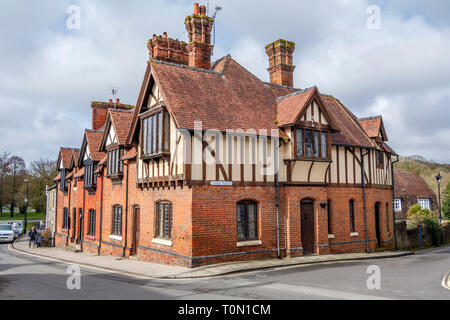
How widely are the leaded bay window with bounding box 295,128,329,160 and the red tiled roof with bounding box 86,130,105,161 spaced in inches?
536

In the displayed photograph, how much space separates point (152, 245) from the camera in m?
15.8

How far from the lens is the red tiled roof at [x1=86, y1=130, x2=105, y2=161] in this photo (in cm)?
2321

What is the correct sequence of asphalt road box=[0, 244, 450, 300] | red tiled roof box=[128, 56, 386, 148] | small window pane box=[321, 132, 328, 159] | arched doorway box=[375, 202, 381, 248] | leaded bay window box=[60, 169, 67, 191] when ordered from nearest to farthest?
asphalt road box=[0, 244, 450, 300] → red tiled roof box=[128, 56, 386, 148] → small window pane box=[321, 132, 328, 159] → arched doorway box=[375, 202, 381, 248] → leaded bay window box=[60, 169, 67, 191]

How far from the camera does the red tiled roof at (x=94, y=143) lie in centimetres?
2321

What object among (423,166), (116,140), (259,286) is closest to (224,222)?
(259,286)

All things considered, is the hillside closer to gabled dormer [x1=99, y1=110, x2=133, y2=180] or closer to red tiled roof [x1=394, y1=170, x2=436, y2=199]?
red tiled roof [x1=394, y1=170, x2=436, y2=199]

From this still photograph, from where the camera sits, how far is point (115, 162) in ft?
65.3

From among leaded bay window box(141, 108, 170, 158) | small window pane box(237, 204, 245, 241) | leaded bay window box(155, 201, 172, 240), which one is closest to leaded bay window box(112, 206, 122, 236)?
leaded bay window box(155, 201, 172, 240)

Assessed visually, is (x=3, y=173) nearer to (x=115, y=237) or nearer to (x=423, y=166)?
(x=115, y=237)

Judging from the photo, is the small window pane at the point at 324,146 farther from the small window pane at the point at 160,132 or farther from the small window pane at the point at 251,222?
the small window pane at the point at 160,132

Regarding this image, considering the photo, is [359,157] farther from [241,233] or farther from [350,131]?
[241,233]

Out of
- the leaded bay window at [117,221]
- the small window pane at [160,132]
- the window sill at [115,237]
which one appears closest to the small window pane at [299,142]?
the small window pane at [160,132]

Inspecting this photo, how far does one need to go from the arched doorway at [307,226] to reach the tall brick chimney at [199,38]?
8722 mm
